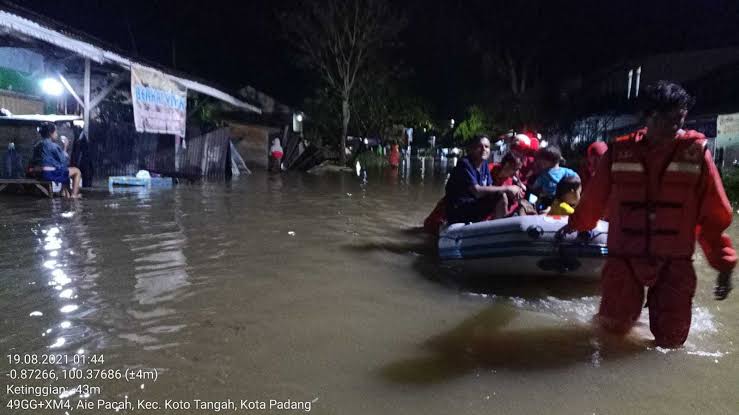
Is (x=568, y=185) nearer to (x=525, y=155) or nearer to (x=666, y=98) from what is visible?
(x=525, y=155)

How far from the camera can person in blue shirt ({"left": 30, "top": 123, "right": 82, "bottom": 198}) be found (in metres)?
9.98

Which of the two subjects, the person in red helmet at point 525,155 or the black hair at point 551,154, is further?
the person in red helmet at point 525,155

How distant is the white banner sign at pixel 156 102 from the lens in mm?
11867

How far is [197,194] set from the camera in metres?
11.9

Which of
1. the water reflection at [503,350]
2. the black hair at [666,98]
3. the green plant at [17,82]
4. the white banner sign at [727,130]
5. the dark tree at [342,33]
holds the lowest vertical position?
the water reflection at [503,350]

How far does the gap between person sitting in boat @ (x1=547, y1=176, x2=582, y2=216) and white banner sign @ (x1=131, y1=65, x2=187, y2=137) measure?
32.3 ft

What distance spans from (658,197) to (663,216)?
119mm

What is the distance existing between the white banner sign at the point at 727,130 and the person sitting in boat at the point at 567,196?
39.0 ft

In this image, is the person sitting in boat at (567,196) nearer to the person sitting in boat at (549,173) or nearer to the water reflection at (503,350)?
the person sitting in boat at (549,173)

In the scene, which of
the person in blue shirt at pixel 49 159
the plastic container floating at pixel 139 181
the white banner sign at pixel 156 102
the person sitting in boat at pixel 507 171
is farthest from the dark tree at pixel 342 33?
the person sitting in boat at pixel 507 171

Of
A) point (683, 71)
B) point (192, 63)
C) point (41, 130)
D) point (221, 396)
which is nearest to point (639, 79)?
point (683, 71)

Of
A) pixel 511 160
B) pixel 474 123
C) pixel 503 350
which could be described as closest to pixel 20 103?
pixel 511 160

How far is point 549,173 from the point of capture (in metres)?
6.07

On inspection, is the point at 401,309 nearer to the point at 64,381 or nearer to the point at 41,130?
the point at 64,381
